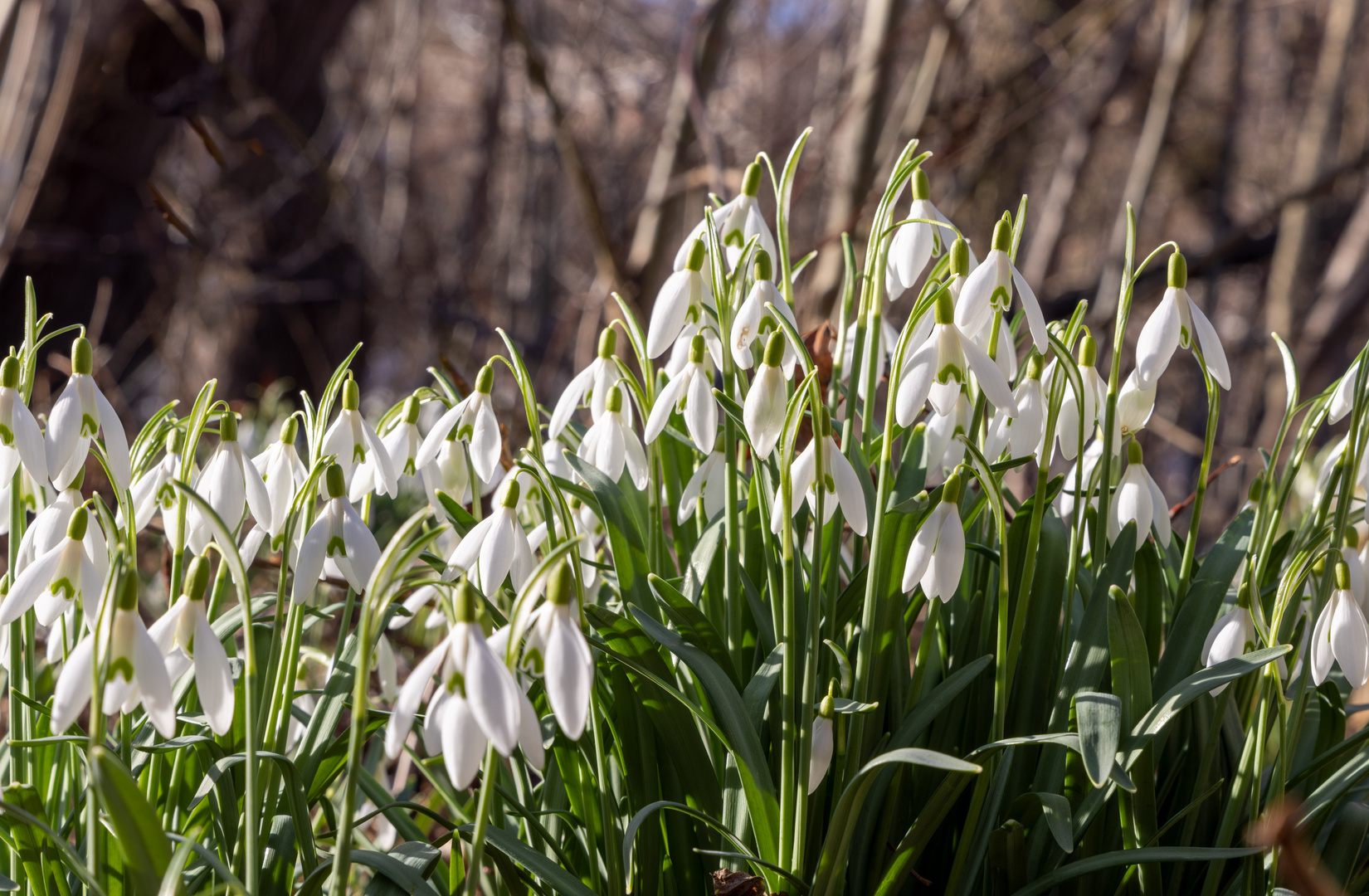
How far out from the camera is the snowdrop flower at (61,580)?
0.86 m

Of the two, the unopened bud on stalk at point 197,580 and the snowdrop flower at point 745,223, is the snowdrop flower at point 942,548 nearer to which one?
the snowdrop flower at point 745,223

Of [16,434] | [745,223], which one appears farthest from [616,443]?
[16,434]

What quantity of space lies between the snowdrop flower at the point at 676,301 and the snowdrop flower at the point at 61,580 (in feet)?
1.88

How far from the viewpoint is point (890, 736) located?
108 cm

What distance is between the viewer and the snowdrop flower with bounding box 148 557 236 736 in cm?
80

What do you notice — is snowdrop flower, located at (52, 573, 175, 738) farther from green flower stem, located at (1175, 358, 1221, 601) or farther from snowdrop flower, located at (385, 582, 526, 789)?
green flower stem, located at (1175, 358, 1221, 601)

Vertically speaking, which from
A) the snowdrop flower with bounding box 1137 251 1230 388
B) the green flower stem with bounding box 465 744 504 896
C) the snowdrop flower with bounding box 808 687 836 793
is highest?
the snowdrop flower with bounding box 1137 251 1230 388

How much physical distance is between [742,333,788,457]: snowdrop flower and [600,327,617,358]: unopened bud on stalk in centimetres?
21

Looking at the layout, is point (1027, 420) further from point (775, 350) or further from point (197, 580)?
point (197, 580)

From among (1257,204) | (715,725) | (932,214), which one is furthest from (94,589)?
(1257,204)

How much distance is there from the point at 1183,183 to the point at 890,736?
26.6ft

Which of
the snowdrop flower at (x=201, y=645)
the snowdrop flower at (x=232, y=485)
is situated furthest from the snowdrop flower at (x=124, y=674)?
the snowdrop flower at (x=232, y=485)

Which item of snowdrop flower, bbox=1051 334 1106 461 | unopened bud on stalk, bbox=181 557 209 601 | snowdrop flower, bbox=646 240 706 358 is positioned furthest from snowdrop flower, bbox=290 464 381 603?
snowdrop flower, bbox=1051 334 1106 461

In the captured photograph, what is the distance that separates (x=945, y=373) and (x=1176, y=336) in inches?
10.2
